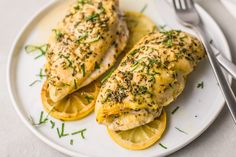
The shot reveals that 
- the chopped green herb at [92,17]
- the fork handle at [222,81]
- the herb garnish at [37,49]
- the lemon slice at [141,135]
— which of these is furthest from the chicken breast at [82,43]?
the fork handle at [222,81]

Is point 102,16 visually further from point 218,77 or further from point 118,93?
point 218,77

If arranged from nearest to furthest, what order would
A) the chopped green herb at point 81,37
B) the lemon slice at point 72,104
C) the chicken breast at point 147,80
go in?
the chicken breast at point 147,80 → the lemon slice at point 72,104 → the chopped green herb at point 81,37

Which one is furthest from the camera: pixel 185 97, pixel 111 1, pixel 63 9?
pixel 63 9

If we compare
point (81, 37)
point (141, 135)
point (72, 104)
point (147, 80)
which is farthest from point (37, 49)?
point (141, 135)

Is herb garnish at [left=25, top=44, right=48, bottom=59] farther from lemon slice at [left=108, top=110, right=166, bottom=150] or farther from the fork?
the fork

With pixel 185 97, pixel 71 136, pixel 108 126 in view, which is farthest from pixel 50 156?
pixel 185 97

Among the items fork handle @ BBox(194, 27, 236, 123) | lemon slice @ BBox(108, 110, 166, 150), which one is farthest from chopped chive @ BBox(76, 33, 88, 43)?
fork handle @ BBox(194, 27, 236, 123)

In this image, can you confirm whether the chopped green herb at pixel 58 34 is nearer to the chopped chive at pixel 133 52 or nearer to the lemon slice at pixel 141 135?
the chopped chive at pixel 133 52
